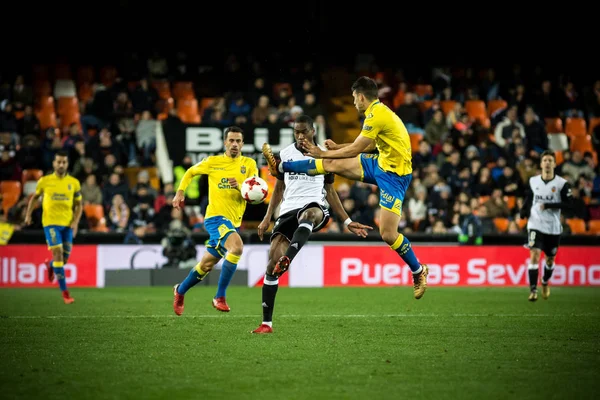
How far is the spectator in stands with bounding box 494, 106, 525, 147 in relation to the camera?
2427cm

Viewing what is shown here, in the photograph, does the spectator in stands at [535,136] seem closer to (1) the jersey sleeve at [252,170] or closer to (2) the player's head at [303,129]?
(1) the jersey sleeve at [252,170]

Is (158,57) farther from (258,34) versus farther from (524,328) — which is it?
(524,328)

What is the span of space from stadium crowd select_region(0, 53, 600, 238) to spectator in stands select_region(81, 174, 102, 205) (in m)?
0.02

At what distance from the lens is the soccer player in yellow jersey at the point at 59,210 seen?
46.9ft

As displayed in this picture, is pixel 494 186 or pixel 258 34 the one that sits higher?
pixel 258 34

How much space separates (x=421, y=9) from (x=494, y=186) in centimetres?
836

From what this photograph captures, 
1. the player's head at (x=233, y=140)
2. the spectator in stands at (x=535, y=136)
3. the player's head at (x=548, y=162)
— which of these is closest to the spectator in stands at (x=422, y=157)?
the spectator in stands at (x=535, y=136)

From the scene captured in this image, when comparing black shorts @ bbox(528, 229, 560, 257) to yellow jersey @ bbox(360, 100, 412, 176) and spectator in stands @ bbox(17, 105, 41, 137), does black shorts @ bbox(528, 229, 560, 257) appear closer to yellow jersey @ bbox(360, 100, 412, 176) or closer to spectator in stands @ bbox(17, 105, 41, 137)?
yellow jersey @ bbox(360, 100, 412, 176)

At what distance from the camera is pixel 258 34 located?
27172 millimetres

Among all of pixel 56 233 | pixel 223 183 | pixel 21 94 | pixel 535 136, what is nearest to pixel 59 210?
pixel 56 233

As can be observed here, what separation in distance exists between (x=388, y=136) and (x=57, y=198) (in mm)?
6878

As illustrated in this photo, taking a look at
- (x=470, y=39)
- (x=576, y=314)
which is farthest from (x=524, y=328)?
(x=470, y=39)

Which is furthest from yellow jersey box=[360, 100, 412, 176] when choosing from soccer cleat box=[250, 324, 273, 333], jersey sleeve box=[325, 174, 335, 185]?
soccer cleat box=[250, 324, 273, 333]

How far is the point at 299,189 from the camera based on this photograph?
1032 centimetres
